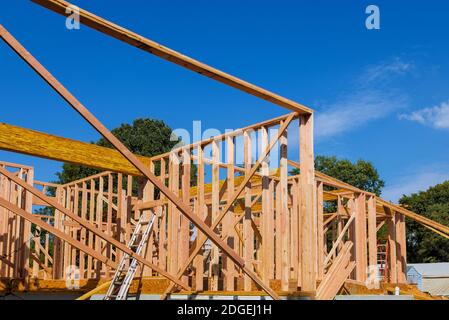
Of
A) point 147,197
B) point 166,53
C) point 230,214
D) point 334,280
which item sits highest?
point 166,53

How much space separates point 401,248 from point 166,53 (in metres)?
13.1

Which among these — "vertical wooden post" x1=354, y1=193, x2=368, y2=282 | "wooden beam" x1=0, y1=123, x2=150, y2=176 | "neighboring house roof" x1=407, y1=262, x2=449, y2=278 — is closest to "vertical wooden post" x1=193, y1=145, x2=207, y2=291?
"wooden beam" x1=0, y1=123, x2=150, y2=176

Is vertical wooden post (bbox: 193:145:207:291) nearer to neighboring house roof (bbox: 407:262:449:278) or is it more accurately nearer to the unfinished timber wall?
the unfinished timber wall

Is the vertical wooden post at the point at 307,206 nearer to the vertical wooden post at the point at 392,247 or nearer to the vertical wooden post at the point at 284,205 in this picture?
the vertical wooden post at the point at 284,205

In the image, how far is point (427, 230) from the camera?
43219mm

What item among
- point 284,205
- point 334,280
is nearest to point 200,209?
point 284,205

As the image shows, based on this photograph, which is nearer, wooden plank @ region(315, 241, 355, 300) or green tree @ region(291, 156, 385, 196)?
wooden plank @ region(315, 241, 355, 300)

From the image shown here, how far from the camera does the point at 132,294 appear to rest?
11.8 meters

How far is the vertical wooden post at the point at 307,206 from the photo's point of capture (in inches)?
370

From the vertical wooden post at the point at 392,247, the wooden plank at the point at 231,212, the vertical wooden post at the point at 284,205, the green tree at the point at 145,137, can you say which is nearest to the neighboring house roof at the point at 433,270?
the green tree at the point at 145,137

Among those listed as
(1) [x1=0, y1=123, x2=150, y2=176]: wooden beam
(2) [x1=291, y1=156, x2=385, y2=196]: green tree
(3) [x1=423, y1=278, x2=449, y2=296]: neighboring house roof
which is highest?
(2) [x1=291, y1=156, x2=385, y2=196]: green tree

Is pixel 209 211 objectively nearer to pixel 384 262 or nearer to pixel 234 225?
pixel 234 225

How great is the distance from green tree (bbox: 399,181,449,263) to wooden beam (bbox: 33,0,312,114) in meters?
36.4

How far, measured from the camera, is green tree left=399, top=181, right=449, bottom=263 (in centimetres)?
4344
